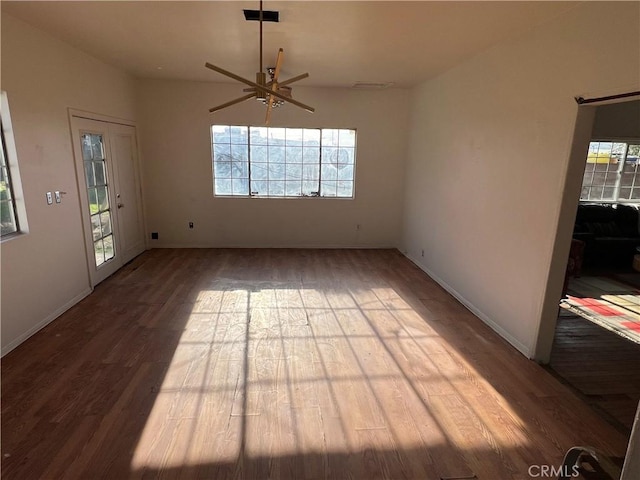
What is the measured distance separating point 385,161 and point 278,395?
457cm

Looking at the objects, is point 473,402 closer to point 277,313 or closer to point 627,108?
point 277,313

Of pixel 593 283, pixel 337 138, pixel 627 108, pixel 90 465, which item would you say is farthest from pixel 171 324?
pixel 627 108

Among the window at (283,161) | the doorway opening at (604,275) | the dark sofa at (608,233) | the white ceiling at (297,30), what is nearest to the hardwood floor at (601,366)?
the doorway opening at (604,275)

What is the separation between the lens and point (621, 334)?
3.51m

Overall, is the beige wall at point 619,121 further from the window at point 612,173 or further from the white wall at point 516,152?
the white wall at point 516,152

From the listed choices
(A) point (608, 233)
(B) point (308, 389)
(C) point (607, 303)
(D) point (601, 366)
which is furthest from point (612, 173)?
(B) point (308, 389)

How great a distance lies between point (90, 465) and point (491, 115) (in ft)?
13.8

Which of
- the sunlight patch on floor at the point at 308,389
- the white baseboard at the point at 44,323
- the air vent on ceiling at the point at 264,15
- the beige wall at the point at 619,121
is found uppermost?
the air vent on ceiling at the point at 264,15

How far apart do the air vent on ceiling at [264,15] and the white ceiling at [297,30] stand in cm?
6

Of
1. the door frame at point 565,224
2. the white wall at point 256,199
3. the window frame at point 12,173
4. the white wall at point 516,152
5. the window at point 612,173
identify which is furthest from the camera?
the window at point 612,173

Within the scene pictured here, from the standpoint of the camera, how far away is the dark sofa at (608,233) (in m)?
5.54

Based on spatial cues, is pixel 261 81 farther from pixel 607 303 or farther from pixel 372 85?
pixel 607 303

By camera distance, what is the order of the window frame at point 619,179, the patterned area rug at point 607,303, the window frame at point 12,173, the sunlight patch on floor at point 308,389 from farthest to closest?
the window frame at point 619,179, the patterned area rug at point 607,303, the window frame at point 12,173, the sunlight patch on floor at point 308,389

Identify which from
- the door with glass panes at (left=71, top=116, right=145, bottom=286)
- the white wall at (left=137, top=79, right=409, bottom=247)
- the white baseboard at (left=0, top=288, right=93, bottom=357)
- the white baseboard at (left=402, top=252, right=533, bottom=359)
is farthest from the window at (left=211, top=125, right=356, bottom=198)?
the white baseboard at (left=0, top=288, right=93, bottom=357)
